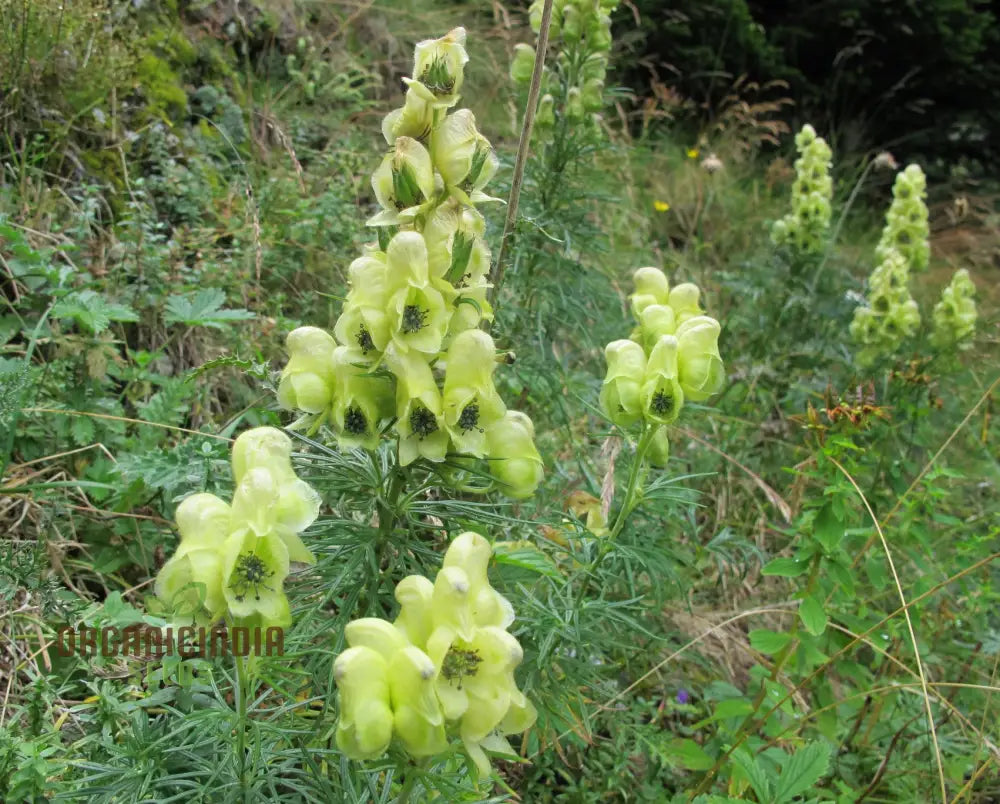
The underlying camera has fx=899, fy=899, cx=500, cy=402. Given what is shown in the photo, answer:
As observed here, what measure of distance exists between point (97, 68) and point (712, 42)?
5.53 metres

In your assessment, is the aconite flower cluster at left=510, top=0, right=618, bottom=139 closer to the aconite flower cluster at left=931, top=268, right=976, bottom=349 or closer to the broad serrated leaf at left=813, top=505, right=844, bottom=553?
the broad serrated leaf at left=813, top=505, right=844, bottom=553

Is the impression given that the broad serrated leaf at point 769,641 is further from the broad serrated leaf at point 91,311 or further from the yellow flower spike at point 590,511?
the broad serrated leaf at point 91,311

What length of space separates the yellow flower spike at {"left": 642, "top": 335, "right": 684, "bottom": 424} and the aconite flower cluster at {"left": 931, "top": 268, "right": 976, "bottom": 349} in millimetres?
3169

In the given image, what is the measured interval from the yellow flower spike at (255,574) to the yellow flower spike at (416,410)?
0.24 m

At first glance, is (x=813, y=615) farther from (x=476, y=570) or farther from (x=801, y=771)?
(x=476, y=570)

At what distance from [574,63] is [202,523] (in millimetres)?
2423

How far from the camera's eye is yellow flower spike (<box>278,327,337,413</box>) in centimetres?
139

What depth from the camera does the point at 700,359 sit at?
1787mm

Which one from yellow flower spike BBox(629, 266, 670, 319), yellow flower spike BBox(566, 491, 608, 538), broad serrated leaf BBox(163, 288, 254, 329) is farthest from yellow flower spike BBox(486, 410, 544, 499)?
broad serrated leaf BBox(163, 288, 254, 329)

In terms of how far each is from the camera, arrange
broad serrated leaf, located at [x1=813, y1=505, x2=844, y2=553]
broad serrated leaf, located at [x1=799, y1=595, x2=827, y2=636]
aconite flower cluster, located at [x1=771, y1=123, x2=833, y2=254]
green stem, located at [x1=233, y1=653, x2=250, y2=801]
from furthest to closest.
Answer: aconite flower cluster, located at [x1=771, y1=123, x2=833, y2=254] → broad serrated leaf, located at [x1=813, y1=505, x2=844, y2=553] → broad serrated leaf, located at [x1=799, y1=595, x2=827, y2=636] → green stem, located at [x1=233, y1=653, x2=250, y2=801]

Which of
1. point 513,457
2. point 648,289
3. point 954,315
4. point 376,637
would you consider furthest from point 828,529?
point 954,315

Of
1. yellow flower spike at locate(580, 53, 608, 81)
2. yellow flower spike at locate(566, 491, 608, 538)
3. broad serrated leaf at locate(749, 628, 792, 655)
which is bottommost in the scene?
broad serrated leaf at locate(749, 628, 792, 655)

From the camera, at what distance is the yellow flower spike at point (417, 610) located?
3.77 feet

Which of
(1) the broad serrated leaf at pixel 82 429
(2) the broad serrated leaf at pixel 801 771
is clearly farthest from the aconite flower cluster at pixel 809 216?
(1) the broad serrated leaf at pixel 82 429
